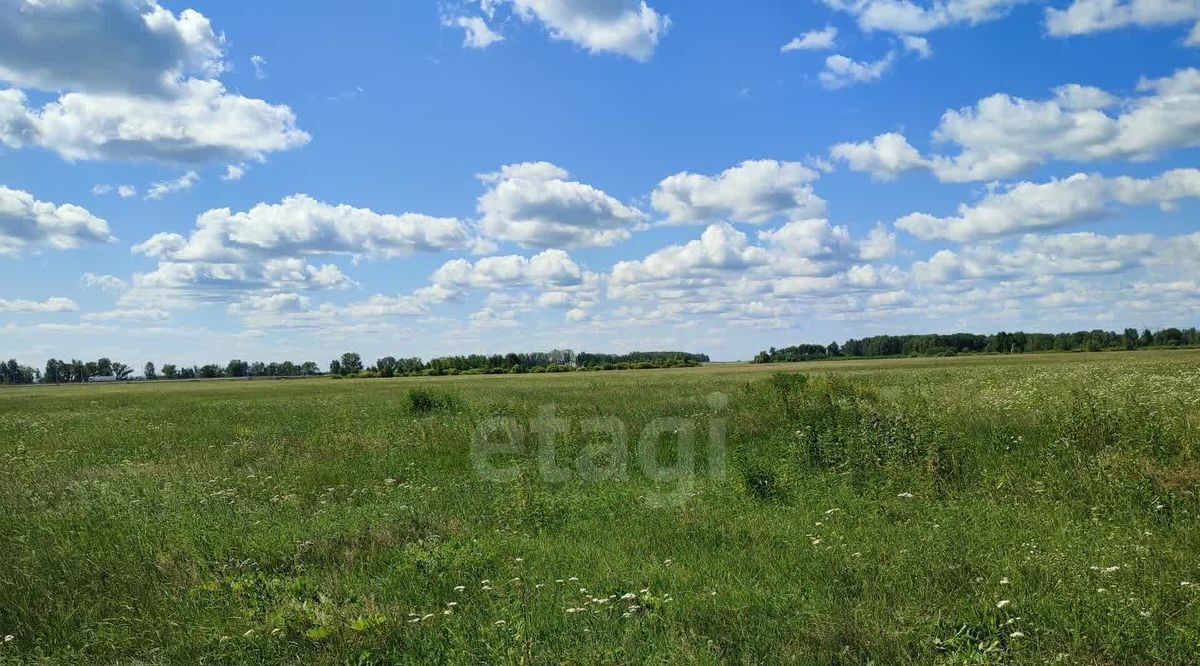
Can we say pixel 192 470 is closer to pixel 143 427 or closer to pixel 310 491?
pixel 310 491

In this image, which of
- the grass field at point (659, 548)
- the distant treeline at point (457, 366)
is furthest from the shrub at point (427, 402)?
the distant treeline at point (457, 366)

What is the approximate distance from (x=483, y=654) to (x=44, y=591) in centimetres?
506

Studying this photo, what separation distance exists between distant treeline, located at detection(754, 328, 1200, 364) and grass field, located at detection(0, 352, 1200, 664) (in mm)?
91334

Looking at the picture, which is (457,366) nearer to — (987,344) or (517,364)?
(517,364)

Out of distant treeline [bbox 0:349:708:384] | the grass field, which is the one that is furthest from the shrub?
distant treeline [bbox 0:349:708:384]

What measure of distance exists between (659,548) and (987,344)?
120m

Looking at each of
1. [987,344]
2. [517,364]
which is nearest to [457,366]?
[517,364]

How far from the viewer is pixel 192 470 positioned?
13648 millimetres

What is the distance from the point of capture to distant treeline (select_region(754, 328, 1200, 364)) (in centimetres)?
9562

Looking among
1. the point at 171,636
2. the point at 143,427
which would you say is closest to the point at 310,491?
the point at 171,636

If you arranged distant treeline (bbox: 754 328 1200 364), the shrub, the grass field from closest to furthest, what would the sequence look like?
the grass field → the shrub → distant treeline (bbox: 754 328 1200 364)

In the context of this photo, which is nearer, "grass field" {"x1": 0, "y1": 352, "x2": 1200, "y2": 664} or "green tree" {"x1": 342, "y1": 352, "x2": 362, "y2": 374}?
"grass field" {"x1": 0, "y1": 352, "x2": 1200, "y2": 664}

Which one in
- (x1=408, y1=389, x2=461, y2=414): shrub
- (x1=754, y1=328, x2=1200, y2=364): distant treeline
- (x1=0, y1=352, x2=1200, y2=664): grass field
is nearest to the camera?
(x1=0, y1=352, x2=1200, y2=664): grass field

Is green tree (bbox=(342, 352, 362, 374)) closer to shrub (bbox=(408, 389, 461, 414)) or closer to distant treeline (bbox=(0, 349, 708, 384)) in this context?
distant treeline (bbox=(0, 349, 708, 384))
